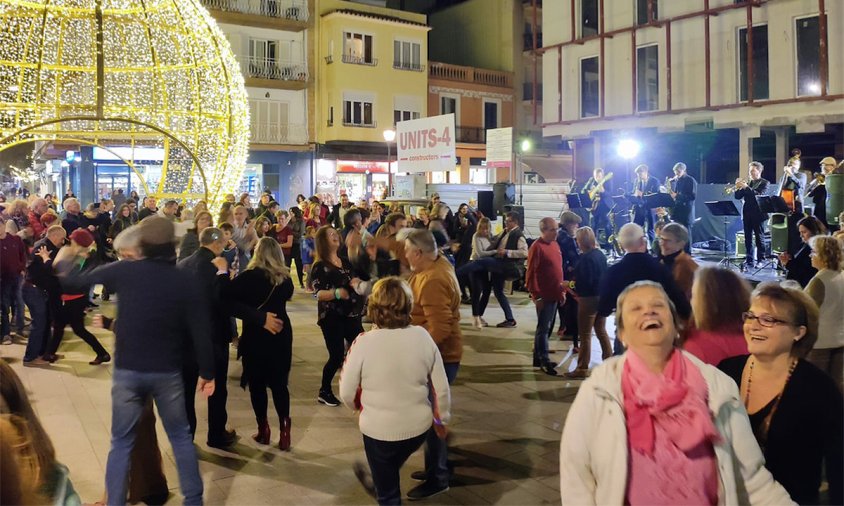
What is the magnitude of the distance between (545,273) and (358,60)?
24.0 meters

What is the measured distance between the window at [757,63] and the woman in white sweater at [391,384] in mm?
19193

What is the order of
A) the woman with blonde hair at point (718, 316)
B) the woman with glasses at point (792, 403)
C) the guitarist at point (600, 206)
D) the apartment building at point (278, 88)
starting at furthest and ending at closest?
the apartment building at point (278, 88), the guitarist at point (600, 206), the woman with blonde hair at point (718, 316), the woman with glasses at point (792, 403)

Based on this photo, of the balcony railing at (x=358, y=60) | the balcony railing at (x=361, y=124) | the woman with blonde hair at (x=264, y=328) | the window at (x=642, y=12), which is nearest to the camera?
the woman with blonde hair at (x=264, y=328)

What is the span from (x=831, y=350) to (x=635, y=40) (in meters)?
19.5

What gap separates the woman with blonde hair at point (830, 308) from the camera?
15.6ft

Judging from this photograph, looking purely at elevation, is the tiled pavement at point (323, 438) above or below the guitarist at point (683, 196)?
below

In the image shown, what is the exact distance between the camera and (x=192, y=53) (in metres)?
9.78

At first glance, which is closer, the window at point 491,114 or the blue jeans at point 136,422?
the blue jeans at point 136,422

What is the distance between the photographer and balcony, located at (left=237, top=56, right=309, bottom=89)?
28250 mm

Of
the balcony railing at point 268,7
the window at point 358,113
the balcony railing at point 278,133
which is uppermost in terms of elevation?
the balcony railing at point 268,7

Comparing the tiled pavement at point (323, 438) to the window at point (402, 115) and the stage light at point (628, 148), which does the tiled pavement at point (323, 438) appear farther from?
the window at point (402, 115)

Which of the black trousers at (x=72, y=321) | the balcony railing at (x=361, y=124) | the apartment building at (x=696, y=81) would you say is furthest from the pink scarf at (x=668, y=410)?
the balcony railing at (x=361, y=124)

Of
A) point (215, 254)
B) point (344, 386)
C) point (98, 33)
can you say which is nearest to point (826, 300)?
point (344, 386)

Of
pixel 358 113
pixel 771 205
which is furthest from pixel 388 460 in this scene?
pixel 358 113
